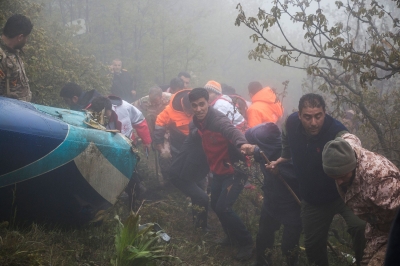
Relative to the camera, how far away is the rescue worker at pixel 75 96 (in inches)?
254

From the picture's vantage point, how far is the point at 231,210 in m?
4.98

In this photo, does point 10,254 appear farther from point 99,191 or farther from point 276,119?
point 276,119

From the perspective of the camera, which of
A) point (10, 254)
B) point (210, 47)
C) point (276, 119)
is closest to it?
point (10, 254)

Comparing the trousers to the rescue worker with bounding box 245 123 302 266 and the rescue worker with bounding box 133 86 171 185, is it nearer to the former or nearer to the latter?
the rescue worker with bounding box 245 123 302 266

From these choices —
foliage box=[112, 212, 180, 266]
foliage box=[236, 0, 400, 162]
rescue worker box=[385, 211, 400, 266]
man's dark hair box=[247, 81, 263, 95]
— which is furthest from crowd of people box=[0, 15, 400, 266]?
rescue worker box=[385, 211, 400, 266]

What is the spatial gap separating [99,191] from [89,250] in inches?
27.8

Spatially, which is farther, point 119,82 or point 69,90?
point 119,82

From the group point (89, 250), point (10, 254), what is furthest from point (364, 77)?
point (10, 254)

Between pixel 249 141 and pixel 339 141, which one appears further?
pixel 249 141

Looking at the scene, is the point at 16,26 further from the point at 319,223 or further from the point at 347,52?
the point at 347,52

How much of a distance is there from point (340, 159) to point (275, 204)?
5.34ft

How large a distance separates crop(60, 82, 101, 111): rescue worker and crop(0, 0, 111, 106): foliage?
1.42 ft

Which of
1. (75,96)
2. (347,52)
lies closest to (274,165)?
(347,52)

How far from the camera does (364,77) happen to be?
3627 mm
